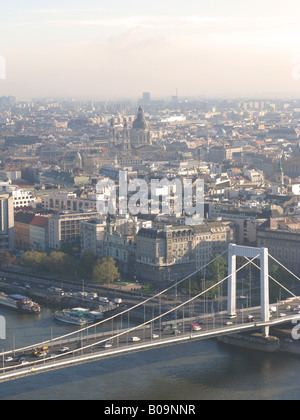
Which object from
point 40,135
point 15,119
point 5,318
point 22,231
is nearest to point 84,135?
point 40,135

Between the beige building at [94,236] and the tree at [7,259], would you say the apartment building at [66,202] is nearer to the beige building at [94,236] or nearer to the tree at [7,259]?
the beige building at [94,236]

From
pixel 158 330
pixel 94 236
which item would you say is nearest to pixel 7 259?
pixel 94 236

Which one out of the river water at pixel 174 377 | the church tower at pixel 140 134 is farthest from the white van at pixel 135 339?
the church tower at pixel 140 134
